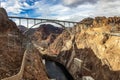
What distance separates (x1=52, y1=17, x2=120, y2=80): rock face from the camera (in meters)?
85.7

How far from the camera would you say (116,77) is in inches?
3078

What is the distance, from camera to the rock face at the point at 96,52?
85713 millimetres

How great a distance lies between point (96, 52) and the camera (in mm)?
100375

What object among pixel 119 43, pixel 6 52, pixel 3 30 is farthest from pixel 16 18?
pixel 6 52

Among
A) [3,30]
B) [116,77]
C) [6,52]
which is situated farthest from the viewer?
[116,77]

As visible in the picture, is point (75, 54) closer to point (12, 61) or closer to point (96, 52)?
point (96, 52)

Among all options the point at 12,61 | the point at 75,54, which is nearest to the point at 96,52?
the point at 75,54

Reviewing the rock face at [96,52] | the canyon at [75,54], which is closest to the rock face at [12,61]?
the canyon at [75,54]

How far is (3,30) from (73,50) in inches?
2550

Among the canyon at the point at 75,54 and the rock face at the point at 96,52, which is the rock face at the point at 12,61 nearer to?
the canyon at the point at 75,54

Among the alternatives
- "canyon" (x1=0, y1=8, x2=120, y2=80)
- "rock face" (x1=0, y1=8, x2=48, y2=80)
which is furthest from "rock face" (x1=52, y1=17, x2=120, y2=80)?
"rock face" (x1=0, y1=8, x2=48, y2=80)

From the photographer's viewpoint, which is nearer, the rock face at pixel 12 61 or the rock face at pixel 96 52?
the rock face at pixel 12 61

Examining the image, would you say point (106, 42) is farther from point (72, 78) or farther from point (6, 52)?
point (6, 52)

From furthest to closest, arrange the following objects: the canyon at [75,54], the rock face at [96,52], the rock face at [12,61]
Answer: the rock face at [96,52], the canyon at [75,54], the rock face at [12,61]
